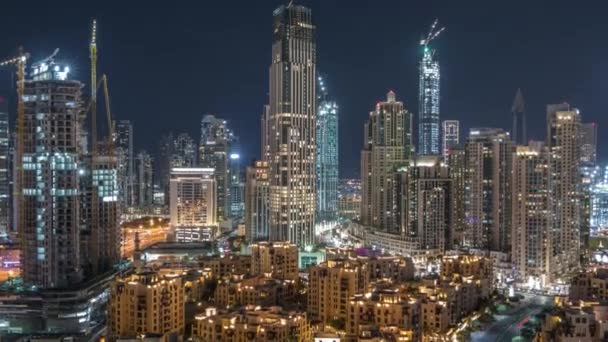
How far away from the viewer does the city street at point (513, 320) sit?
500 inches

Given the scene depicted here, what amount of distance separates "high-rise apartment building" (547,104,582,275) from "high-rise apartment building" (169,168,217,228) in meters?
13.5

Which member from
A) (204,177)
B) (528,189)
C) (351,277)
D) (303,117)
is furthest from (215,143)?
(351,277)

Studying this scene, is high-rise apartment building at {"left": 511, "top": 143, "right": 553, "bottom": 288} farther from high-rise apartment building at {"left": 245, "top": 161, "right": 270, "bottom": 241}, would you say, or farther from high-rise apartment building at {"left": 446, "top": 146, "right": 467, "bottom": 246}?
high-rise apartment building at {"left": 245, "top": 161, "right": 270, "bottom": 241}

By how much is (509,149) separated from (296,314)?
14355 millimetres

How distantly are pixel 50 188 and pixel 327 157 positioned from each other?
20.2 m

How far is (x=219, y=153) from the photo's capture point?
32969 millimetres

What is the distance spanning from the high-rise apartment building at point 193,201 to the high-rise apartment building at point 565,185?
1349 cm

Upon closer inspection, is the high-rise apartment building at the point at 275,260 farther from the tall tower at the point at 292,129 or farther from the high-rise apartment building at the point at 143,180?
the high-rise apartment building at the point at 143,180

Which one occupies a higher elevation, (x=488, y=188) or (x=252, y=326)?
(x=488, y=188)

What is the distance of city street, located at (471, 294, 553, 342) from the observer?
12.7m

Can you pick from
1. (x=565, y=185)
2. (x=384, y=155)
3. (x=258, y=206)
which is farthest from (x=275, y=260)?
(x=384, y=155)

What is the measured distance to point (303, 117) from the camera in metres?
22.2

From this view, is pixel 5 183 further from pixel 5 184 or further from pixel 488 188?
pixel 488 188

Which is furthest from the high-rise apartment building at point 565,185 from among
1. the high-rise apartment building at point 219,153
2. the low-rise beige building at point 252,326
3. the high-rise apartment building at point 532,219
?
the high-rise apartment building at point 219,153
